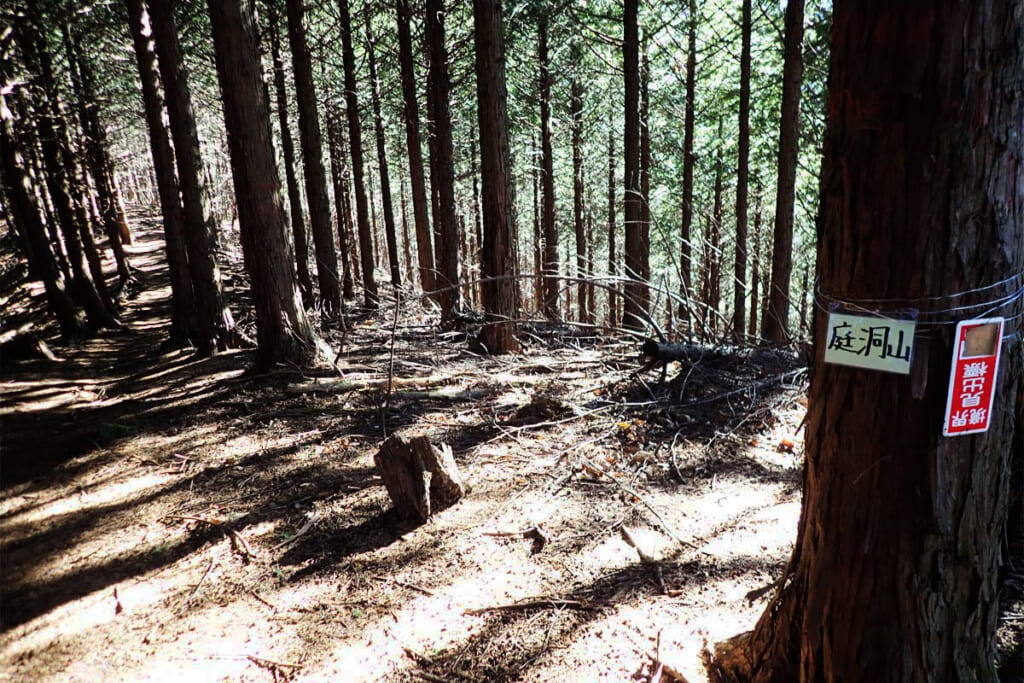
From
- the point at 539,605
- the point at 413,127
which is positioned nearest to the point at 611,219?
the point at 413,127

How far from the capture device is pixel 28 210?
10.0 meters

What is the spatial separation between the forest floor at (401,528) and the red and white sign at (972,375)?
1.58 metres

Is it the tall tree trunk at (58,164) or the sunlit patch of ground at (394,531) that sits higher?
the tall tree trunk at (58,164)

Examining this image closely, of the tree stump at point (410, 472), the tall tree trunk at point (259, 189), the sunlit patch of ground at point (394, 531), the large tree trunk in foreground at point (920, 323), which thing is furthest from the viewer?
the tall tree trunk at point (259, 189)

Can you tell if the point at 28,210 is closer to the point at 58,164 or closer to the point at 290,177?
the point at 58,164

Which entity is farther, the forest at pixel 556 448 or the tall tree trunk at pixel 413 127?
the tall tree trunk at pixel 413 127

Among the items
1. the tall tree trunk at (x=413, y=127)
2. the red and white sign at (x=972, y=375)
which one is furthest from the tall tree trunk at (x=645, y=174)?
the red and white sign at (x=972, y=375)

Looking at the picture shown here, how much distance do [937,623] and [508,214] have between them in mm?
6658

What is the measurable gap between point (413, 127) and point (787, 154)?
7506mm

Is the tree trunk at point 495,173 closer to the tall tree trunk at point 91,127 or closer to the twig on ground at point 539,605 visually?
the twig on ground at point 539,605

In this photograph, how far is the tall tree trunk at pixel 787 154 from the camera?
876 cm

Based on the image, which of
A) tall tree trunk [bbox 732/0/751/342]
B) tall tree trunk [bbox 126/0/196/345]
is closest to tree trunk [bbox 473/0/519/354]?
tall tree trunk [bbox 732/0/751/342]

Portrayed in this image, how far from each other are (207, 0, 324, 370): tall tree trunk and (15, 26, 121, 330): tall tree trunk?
24.2 feet

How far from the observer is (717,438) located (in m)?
4.70
